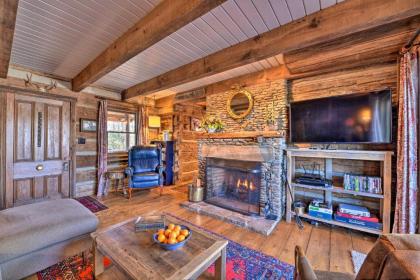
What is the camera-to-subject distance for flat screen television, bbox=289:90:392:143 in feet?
7.13

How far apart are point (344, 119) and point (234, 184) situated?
1.97 meters

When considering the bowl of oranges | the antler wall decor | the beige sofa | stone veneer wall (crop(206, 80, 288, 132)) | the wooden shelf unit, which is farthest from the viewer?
the antler wall decor

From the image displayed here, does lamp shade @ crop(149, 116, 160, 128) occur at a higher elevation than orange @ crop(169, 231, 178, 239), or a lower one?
higher

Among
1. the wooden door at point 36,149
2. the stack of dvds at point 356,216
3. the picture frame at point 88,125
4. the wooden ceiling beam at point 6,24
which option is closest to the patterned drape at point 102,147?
the picture frame at point 88,125

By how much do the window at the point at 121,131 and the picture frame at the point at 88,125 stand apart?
348mm

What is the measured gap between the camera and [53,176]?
3.39 meters

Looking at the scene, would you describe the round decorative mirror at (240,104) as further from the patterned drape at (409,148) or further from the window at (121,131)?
the window at (121,131)

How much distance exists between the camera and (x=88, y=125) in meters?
3.90

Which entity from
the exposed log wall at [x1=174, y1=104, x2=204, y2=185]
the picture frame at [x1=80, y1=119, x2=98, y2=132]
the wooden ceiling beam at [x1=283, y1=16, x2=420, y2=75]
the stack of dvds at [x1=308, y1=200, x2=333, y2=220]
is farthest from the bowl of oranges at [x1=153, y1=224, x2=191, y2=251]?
the picture frame at [x1=80, y1=119, x2=98, y2=132]

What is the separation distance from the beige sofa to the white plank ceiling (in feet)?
6.60

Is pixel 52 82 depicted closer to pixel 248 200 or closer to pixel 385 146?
pixel 248 200

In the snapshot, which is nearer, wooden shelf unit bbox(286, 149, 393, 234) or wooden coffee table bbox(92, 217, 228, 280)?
wooden coffee table bbox(92, 217, 228, 280)

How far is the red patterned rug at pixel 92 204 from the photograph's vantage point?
123 inches

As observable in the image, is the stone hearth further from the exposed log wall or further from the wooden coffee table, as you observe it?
the exposed log wall
